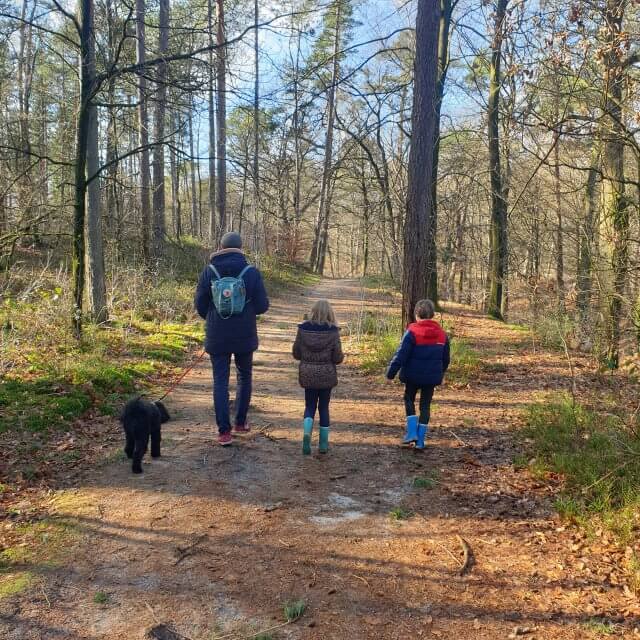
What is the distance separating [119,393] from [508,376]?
5.98m

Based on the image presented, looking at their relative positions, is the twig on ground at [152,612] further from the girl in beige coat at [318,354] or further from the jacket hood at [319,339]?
the jacket hood at [319,339]

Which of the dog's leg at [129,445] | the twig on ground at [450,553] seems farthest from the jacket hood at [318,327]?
the twig on ground at [450,553]

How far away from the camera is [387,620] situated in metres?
2.95

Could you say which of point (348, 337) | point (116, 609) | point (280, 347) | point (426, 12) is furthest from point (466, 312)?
point (116, 609)

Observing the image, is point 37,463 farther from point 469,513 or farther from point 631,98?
point 631,98

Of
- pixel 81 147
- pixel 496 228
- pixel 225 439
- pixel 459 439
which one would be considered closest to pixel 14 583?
pixel 225 439

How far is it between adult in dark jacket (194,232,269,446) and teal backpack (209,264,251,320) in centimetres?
6

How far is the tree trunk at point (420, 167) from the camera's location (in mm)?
7945

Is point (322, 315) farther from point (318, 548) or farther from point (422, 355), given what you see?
point (318, 548)

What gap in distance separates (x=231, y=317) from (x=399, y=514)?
98.6 inches

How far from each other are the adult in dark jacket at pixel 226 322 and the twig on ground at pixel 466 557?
260 centimetres

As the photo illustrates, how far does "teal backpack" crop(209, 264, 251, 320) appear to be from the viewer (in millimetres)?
5164

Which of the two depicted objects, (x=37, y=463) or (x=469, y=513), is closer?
(x=469, y=513)

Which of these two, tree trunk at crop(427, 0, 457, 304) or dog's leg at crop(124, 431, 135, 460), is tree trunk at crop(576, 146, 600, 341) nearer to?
tree trunk at crop(427, 0, 457, 304)
